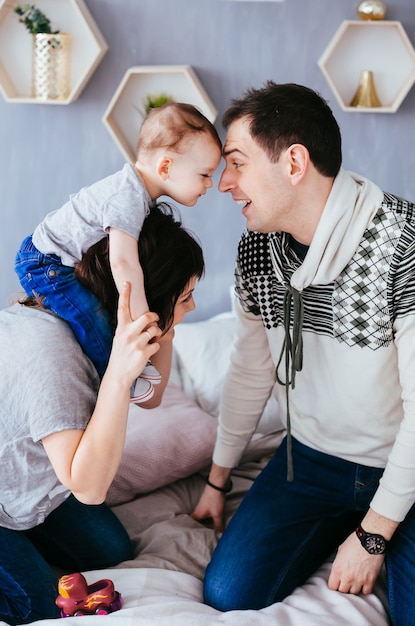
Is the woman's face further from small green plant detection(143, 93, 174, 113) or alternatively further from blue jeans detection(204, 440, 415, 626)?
small green plant detection(143, 93, 174, 113)

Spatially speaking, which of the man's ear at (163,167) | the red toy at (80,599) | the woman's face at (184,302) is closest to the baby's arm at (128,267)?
the woman's face at (184,302)

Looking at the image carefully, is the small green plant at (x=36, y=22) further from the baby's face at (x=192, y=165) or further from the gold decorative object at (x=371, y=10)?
the baby's face at (x=192, y=165)

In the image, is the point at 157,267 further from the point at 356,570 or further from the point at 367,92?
the point at 367,92

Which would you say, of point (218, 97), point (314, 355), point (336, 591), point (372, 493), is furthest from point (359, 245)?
point (218, 97)

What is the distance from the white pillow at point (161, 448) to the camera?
6.62 feet

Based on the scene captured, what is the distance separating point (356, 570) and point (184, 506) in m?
0.57

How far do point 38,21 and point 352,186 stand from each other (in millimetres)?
1454

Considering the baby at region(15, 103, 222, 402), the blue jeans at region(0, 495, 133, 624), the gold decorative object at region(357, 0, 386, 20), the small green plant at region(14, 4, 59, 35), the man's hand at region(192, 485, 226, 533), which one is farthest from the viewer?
the small green plant at region(14, 4, 59, 35)

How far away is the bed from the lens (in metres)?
1.49

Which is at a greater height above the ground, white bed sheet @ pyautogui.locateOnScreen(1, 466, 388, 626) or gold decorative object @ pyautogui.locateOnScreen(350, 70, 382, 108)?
gold decorative object @ pyautogui.locateOnScreen(350, 70, 382, 108)

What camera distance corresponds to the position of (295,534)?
5.73 ft

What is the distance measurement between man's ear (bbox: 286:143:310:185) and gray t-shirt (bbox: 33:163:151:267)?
31cm

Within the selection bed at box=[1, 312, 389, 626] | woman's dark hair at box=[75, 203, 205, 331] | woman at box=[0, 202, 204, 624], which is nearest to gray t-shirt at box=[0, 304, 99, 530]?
woman at box=[0, 202, 204, 624]

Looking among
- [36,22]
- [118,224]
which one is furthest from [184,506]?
[36,22]
